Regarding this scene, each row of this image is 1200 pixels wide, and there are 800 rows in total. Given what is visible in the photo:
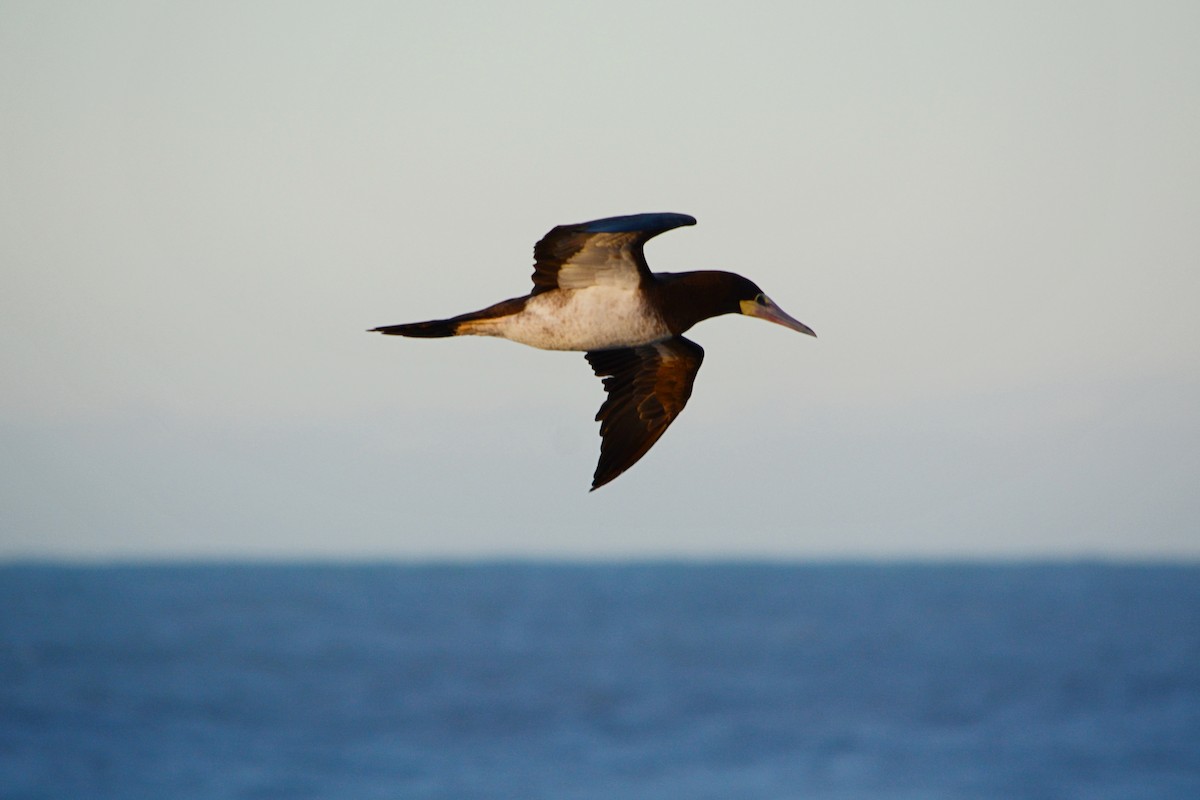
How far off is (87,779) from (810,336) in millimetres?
38250

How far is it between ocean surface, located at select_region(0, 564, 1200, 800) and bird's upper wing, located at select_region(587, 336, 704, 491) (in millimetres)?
32911

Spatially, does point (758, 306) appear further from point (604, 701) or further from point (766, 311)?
point (604, 701)

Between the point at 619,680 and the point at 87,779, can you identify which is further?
the point at 619,680

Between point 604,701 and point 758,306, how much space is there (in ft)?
166

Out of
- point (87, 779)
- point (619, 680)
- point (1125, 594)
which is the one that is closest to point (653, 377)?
point (87, 779)

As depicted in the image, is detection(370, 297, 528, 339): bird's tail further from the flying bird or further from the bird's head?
the bird's head

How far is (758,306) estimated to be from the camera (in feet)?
45.7

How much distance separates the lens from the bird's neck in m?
13.6

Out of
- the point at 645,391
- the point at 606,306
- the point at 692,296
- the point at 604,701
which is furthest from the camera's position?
the point at 604,701

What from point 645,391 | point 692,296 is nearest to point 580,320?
point 692,296

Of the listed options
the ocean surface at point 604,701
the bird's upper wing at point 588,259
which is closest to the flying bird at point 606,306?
the bird's upper wing at point 588,259

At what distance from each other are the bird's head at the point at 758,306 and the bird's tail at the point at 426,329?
6.93 feet

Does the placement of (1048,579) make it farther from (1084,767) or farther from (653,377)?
(653,377)

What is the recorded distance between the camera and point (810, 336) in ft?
45.0
